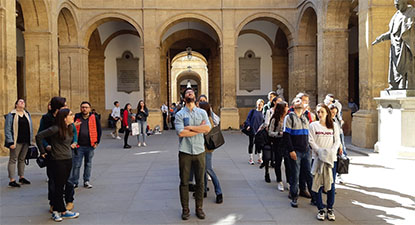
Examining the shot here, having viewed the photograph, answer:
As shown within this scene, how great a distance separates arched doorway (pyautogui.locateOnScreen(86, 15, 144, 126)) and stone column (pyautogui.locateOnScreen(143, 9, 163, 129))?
344cm

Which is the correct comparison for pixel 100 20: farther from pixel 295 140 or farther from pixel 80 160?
pixel 295 140

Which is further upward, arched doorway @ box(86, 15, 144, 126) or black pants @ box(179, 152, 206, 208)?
arched doorway @ box(86, 15, 144, 126)

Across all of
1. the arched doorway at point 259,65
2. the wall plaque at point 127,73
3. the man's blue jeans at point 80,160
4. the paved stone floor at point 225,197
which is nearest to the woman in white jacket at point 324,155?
the paved stone floor at point 225,197

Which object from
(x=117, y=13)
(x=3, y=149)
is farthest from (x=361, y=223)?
(x=117, y=13)

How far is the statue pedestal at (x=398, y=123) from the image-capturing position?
322 inches

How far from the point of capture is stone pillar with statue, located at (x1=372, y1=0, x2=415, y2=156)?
815 cm

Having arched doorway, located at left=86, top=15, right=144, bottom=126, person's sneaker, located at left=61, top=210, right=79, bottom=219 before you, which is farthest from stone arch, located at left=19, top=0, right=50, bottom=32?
person's sneaker, located at left=61, top=210, right=79, bottom=219

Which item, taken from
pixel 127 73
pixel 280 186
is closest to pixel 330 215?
pixel 280 186

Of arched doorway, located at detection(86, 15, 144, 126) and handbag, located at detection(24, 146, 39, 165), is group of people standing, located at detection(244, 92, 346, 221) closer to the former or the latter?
handbag, located at detection(24, 146, 39, 165)

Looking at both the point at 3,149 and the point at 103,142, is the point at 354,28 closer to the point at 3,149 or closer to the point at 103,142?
the point at 103,142

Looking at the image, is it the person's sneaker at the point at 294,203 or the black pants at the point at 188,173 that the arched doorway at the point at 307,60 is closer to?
the person's sneaker at the point at 294,203

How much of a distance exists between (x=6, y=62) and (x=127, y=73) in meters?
10.3

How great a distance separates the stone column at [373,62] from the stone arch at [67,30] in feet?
37.1

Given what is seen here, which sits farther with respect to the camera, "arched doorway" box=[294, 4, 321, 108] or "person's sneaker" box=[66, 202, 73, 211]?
"arched doorway" box=[294, 4, 321, 108]
